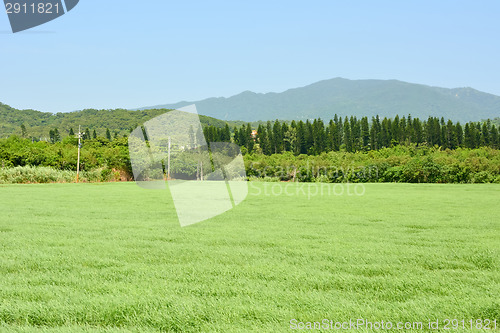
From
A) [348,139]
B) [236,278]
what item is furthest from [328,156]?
[236,278]

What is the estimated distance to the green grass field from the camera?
3277 mm

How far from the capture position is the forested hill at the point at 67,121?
4326 inches

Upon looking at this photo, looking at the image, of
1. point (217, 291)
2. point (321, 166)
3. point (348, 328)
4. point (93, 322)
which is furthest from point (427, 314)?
point (321, 166)

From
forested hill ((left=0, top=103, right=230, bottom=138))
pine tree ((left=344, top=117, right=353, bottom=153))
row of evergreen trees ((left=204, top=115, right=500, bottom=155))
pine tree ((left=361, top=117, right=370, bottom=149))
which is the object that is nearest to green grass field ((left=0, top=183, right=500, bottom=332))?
row of evergreen trees ((left=204, top=115, right=500, bottom=155))

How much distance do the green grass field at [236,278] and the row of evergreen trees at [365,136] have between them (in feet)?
204

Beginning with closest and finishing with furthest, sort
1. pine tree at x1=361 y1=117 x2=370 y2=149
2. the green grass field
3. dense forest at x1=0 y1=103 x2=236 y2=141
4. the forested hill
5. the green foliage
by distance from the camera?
the green grass field
the green foliage
pine tree at x1=361 y1=117 x2=370 y2=149
dense forest at x1=0 y1=103 x2=236 y2=141
the forested hill

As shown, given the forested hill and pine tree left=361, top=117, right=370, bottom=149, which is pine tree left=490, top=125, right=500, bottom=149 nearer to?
pine tree left=361, top=117, right=370, bottom=149

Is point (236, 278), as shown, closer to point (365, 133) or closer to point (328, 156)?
point (328, 156)

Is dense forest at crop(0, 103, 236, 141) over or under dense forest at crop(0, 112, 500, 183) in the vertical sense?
over

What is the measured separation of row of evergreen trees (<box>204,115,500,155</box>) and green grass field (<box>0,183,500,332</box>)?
2446 inches

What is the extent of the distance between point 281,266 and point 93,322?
8.18 feet

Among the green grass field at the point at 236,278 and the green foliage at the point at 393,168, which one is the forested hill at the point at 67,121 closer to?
the green foliage at the point at 393,168

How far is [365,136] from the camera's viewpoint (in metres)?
74.6

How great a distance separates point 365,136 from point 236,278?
7341 cm
